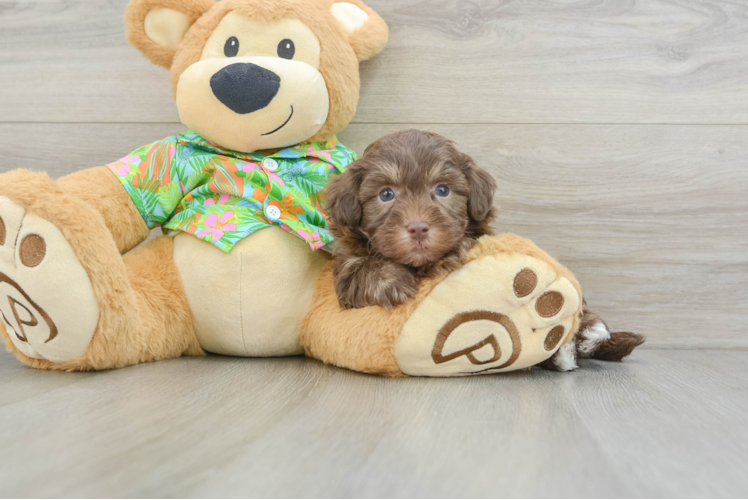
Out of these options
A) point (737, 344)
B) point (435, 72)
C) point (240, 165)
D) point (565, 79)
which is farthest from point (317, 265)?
point (737, 344)

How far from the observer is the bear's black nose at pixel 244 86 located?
1130 millimetres

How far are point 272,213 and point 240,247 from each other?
10cm

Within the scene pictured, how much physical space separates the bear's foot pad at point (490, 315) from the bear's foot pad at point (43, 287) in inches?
24.5

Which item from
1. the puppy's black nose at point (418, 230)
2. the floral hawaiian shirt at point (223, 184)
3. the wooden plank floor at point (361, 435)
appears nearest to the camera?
the wooden plank floor at point (361, 435)

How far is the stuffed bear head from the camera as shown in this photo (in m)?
1.16

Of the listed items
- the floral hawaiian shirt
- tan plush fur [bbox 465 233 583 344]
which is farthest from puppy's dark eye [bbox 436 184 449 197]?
the floral hawaiian shirt

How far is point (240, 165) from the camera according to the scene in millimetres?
1260

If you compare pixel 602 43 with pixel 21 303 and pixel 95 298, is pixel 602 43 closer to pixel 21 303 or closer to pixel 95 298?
pixel 95 298

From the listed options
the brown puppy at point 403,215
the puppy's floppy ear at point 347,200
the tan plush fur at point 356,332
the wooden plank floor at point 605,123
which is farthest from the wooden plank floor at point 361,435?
the wooden plank floor at point 605,123

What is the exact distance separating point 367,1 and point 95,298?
40.1 inches

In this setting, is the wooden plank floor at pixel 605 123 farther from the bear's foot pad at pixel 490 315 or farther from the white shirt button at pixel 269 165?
the bear's foot pad at pixel 490 315

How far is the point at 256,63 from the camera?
3.81 feet

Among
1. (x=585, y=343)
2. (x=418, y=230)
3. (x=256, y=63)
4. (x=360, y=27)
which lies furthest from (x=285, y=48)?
(x=585, y=343)

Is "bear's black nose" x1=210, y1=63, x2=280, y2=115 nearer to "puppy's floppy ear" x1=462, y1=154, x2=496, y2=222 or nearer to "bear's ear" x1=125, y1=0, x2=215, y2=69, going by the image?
"bear's ear" x1=125, y1=0, x2=215, y2=69
